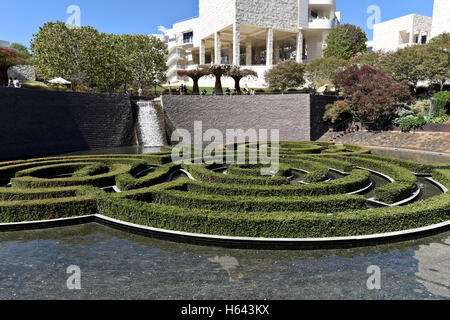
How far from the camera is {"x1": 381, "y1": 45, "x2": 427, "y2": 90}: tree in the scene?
43.3 metres

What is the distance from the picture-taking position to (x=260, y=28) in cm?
6850

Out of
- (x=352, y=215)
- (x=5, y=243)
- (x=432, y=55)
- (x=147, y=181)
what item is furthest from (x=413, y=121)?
(x=5, y=243)

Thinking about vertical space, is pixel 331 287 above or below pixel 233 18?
below

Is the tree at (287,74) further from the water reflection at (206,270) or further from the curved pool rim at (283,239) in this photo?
the water reflection at (206,270)

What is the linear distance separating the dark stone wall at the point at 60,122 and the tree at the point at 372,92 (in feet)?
97.3

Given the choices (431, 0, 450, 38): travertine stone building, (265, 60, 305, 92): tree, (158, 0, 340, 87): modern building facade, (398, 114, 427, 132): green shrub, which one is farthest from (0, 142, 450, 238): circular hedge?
(431, 0, 450, 38): travertine stone building

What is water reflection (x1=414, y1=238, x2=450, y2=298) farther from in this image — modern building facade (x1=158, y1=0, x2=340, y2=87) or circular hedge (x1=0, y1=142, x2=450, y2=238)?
modern building facade (x1=158, y1=0, x2=340, y2=87)

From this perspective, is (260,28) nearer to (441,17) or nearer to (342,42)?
(342,42)

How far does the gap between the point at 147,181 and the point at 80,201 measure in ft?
12.3

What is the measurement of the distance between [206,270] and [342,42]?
71.2 meters

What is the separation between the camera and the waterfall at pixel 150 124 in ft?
129

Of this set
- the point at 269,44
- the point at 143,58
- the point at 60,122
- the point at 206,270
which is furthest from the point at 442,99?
the point at 143,58

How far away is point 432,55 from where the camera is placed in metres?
42.9

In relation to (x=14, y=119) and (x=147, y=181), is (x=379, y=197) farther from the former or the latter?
(x=14, y=119)
